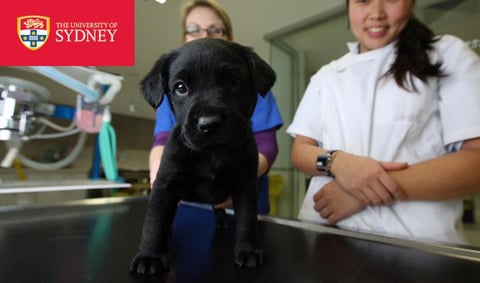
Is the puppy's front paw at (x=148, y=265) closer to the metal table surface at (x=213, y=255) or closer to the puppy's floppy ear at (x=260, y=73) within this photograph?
the metal table surface at (x=213, y=255)

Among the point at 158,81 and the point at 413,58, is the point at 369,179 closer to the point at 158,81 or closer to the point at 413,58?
the point at 413,58

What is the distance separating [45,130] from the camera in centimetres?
114

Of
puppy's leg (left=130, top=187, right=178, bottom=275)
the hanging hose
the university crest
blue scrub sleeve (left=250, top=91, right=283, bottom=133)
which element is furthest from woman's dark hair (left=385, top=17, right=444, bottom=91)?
the hanging hose

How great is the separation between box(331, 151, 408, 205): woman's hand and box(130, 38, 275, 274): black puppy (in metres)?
0.28

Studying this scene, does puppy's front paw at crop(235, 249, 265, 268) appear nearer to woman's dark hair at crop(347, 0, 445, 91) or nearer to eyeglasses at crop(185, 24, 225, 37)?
woman's dark hair at crop(347, 0, 445, 91)

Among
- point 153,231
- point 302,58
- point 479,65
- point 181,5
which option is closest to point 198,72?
point 153,231

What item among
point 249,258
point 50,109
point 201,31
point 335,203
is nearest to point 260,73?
point 249,258

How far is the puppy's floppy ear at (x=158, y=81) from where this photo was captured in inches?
17.5

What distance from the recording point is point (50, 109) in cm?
105

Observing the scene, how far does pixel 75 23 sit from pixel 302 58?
57.8 inches

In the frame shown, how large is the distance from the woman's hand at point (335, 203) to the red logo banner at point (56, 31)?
31.0 inches

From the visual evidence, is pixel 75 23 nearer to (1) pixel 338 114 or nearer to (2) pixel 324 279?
(1) pixel 338 114

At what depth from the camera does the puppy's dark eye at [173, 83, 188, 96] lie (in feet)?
1.36

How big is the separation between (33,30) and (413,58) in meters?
1.03
